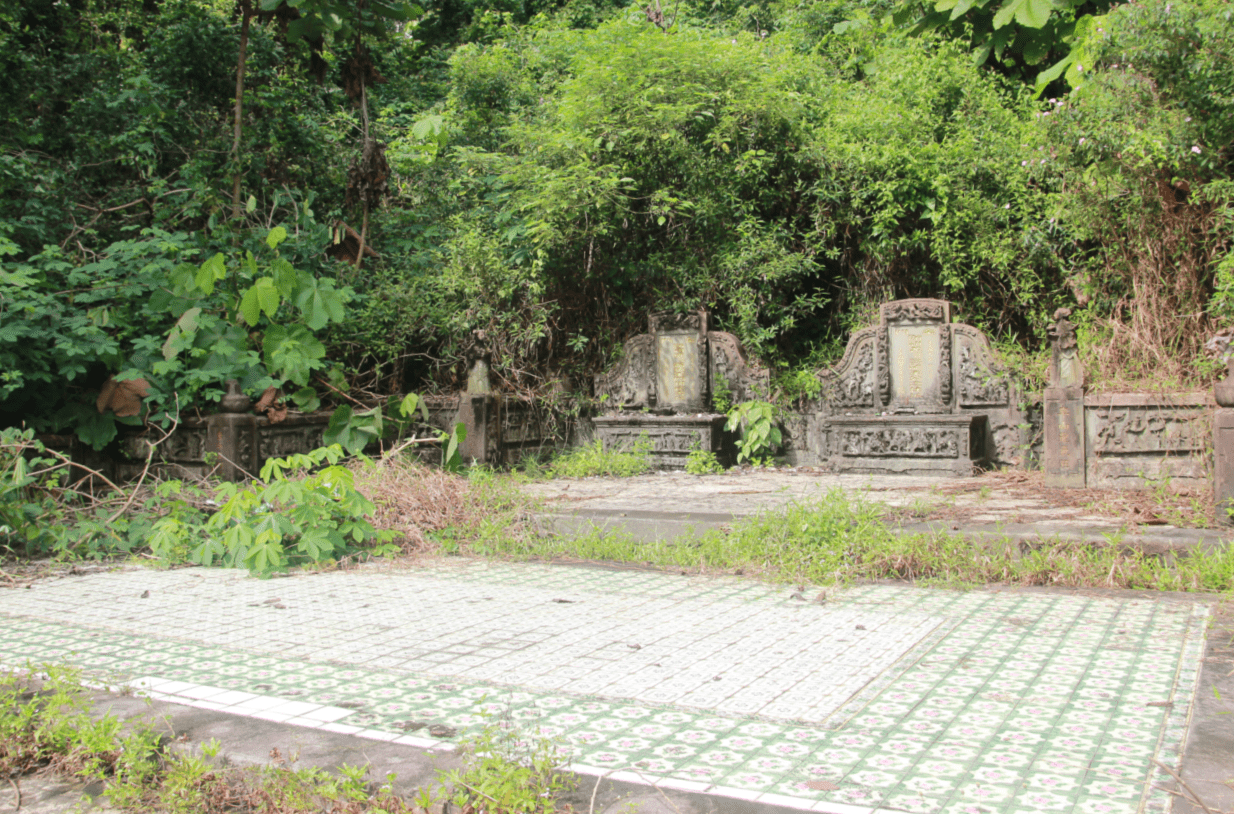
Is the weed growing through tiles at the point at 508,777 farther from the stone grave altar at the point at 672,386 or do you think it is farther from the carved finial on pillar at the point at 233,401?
the stone grave altar at the point at 672,386

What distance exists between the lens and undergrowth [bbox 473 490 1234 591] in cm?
440

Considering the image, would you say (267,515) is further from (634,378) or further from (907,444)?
(907,444)

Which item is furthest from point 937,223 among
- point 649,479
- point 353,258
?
point 353,258

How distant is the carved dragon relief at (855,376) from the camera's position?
9312 mm

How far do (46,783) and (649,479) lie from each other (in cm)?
666

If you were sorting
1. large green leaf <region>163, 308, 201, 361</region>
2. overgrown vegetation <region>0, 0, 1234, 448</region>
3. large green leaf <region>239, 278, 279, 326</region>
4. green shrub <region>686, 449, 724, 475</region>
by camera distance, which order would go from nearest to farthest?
large green leaf <region>239, 278, 279, 326</region>
large green leaf <region>163, 308, 201, 361</region>
overgrown vegetation <region>0, 0, 1234, 448</region>
green shrub <region>686, 449, 724, 475</region>

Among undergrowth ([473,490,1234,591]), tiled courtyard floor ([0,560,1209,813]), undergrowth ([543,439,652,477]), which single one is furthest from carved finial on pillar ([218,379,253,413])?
undergrowth ([473,490,1234,591])

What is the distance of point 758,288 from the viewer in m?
10.2

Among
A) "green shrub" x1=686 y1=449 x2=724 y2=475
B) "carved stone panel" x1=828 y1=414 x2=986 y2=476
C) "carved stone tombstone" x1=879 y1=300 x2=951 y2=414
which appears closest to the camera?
"carved stone panel" x1=828 y1=414 x2=986 y2=476

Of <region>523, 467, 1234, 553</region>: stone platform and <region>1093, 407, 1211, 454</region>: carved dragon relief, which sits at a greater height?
<region>1093, 407, 1211, 454</region>: carved dragon relief

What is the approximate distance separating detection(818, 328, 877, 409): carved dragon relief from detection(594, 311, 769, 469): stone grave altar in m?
0.71

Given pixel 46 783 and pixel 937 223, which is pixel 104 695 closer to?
pixel 46 783

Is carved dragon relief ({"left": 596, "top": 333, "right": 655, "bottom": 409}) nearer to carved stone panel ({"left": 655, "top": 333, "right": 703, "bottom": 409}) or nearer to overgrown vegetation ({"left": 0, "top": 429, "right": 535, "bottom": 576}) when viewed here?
carved stone panel ({"left": 655, "top": 333, "right": 703, "bottom": 409})

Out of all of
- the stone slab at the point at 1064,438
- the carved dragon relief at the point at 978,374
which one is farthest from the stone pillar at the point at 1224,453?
the carved dragon relief at the point at 978,374
